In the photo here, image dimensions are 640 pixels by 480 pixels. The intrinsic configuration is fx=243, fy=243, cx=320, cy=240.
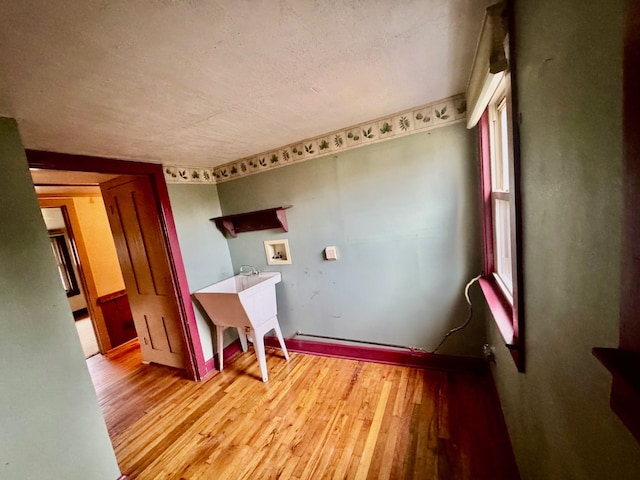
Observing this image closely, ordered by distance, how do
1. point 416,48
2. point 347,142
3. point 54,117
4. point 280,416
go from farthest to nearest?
point 347,142 → point 280,416 → point 54,117 → point 416,48

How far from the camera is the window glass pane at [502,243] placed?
54.6 inches

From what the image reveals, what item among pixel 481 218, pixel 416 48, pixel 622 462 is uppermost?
pixel 416 48

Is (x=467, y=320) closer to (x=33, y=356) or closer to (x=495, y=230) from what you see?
(x=495, y=230)

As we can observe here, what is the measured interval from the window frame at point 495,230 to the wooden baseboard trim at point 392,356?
74cm

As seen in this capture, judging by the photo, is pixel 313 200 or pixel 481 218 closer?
pixel 481 218

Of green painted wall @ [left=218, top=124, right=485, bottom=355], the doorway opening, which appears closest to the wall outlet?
green painted wall @ [left=218, top=124, right=485, bottom=355]

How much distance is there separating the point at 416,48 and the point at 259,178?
174cm

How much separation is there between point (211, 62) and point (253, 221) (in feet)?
5.53

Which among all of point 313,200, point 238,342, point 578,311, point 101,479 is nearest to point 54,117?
point 313,200

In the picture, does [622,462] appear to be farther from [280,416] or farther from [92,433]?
[92,433]

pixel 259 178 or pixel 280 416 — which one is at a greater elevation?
pixel 259 178

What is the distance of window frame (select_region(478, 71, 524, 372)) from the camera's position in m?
0.83

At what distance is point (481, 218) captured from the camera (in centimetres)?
162

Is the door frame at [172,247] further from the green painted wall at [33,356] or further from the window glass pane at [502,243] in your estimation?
the window glass pane at [502,243]
